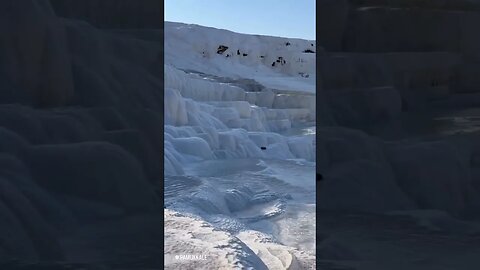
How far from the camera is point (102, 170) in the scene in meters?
1.49

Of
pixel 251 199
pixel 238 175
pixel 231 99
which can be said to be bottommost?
pixel 251 199

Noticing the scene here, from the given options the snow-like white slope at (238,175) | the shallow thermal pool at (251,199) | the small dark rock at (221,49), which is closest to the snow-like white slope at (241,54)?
the small dark rock at (221,49)

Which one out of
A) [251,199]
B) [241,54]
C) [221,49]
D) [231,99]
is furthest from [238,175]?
[241,54]

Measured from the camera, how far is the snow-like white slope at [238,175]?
317cm

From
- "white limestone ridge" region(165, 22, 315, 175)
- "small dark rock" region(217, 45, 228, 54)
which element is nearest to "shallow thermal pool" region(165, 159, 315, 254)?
"white limestone ridge" region(165, 22, 315, 175)

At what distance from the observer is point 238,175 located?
284 inches

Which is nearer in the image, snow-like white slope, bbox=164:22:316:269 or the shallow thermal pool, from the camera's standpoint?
Result: snow-like white slope, bbox=164:22:316:269

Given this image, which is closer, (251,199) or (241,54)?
(251,199)

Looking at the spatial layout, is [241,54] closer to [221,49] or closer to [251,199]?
[221,49]

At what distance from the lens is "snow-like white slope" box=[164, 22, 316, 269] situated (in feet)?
10.4

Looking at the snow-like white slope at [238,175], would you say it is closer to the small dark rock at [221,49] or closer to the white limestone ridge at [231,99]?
the white limestone ridge at [231,99]

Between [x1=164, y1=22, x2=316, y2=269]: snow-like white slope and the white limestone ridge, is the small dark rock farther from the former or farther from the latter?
[x1=164, y1=22, x2=316, y2=269]: snow-like white slope
